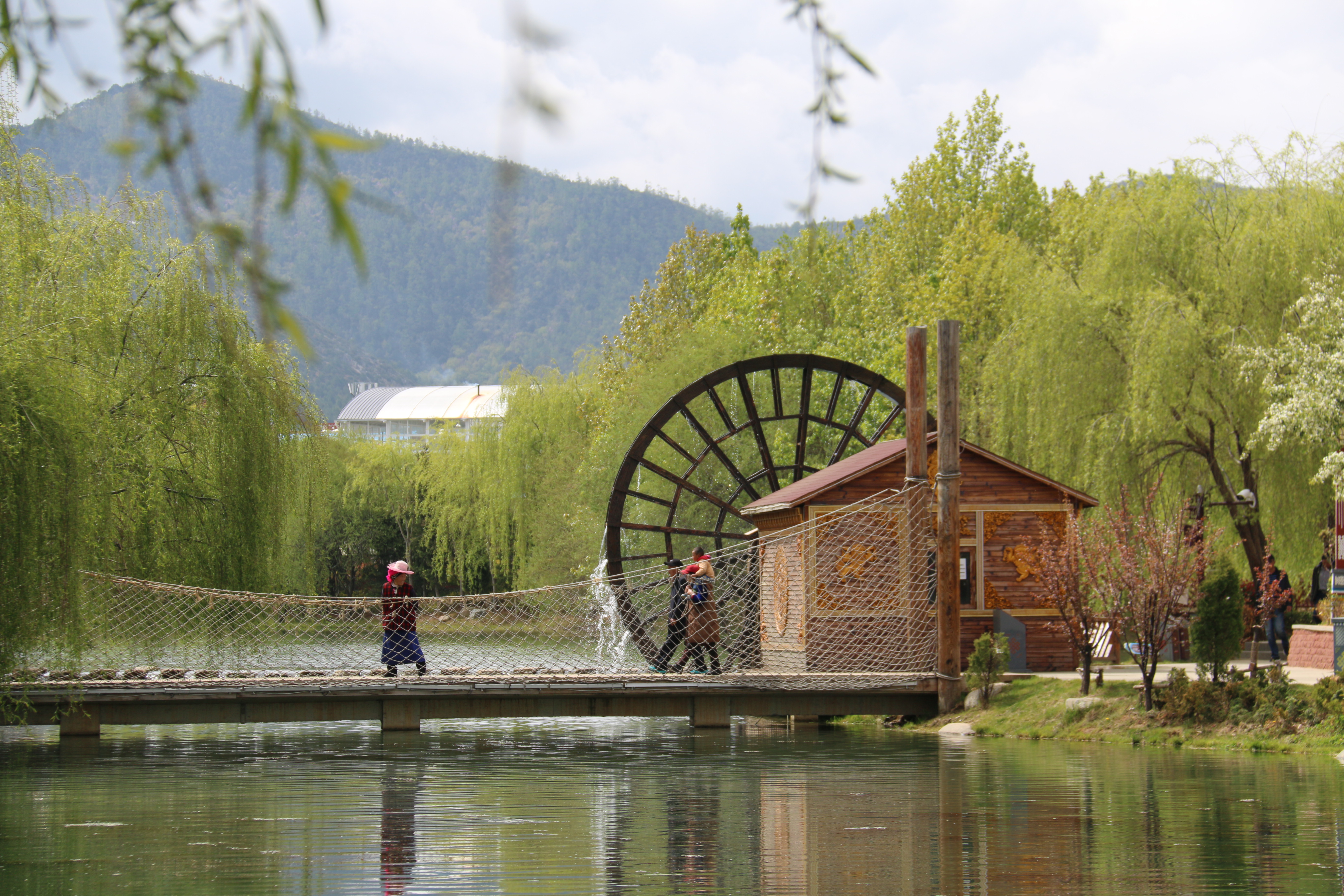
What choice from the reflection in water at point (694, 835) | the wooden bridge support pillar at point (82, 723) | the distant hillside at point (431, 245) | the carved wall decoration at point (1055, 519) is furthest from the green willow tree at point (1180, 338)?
the distant hillside at point (431, 245)

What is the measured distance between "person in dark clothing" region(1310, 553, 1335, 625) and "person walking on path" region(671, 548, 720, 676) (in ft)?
27.1

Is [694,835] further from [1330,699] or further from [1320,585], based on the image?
[1320,585]

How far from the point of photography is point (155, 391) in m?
17.2

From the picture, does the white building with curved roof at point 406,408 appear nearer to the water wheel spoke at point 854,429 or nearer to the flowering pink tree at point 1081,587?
the water wheel spoke at point 854,429

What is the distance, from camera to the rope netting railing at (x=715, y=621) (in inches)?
617

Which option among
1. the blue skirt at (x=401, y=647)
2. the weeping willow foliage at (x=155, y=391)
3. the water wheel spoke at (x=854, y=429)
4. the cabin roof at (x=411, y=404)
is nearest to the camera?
the weeping willow foliage at (x=155, y=391)

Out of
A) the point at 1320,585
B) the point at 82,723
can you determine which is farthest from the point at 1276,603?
the point at 82,723

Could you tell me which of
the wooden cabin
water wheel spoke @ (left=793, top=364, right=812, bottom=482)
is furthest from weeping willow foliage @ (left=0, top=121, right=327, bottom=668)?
water wheel spoke @ (left=793, top=364, right=812, bottom=482)

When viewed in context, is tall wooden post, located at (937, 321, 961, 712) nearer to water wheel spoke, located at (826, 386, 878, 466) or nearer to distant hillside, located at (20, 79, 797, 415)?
water wheel spoke, located at (826, 386, 878, 466)

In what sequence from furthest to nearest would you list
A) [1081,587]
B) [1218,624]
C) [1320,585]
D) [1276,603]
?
[1320,585] → [1276,603] → [1081,587] → [1218,624]

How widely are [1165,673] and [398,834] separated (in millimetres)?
10694

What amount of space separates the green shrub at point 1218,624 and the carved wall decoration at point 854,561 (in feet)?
13.6

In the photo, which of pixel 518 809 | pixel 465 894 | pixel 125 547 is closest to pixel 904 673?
pixel 518 809

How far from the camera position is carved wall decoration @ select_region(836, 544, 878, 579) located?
56.5 feet
